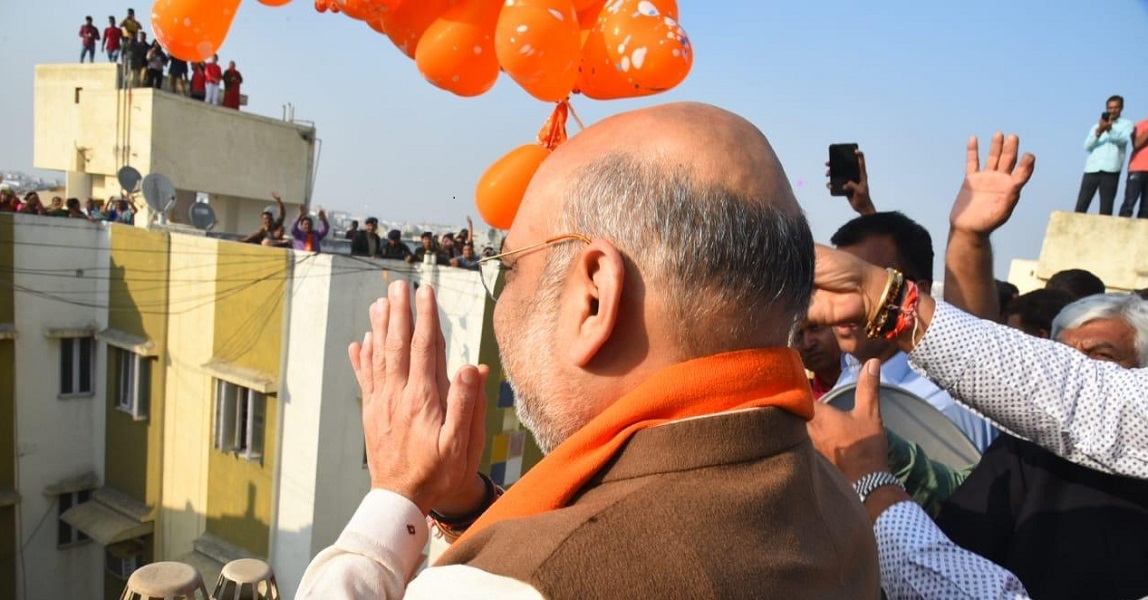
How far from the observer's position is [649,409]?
0.94 metres

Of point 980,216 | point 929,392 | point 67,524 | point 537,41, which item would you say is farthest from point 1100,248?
point 67,524

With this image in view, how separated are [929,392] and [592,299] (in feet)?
6.72

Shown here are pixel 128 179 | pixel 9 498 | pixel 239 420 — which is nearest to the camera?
pixel 239 420

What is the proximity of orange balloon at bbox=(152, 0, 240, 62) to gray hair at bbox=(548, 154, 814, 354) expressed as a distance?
2248mm

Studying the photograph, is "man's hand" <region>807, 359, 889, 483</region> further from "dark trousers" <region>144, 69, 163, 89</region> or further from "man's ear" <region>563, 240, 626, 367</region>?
"dark trousers" <region>144, 69, 163, 89</region>

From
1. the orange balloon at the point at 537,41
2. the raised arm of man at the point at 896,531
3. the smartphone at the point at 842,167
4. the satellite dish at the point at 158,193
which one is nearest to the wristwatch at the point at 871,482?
the raised arm of man at the point at 896,531

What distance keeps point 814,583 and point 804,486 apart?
0.12m

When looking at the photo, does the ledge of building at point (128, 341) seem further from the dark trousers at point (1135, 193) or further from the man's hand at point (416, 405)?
the dark trousers at point (1135, 193)

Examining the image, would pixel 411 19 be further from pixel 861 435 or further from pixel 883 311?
pixel 861 435

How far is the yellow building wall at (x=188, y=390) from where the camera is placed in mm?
13352

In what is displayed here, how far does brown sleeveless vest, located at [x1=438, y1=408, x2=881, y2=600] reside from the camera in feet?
2.62

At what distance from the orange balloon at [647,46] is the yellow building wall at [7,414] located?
1480 cm

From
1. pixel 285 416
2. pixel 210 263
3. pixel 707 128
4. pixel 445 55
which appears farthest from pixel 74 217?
pixel 707 128

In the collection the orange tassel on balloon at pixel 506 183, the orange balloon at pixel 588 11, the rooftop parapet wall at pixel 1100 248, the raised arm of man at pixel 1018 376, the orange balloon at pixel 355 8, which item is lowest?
the raised arm of man at pixel 1018 376
